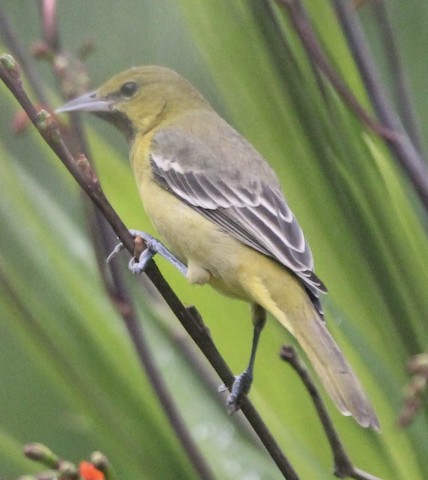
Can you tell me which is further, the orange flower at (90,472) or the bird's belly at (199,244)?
the bird's belly at (199,244)

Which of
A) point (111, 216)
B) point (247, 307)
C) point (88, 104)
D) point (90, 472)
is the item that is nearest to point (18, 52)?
point (88, 104)

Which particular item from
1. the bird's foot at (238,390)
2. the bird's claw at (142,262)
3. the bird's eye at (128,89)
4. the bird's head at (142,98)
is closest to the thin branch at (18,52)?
the bird's head at (142,98)

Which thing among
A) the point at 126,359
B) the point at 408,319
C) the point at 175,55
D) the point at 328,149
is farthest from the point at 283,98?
the point at 175,55

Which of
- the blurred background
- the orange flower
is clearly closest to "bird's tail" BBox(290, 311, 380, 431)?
the blurred background

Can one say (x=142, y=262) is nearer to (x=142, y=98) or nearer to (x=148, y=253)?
(x=148, y=253)

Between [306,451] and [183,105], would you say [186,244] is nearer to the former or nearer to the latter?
[306,451]

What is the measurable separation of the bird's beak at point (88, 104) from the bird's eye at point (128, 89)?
61 millimetres

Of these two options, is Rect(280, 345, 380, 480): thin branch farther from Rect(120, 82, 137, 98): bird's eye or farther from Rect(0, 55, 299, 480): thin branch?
Rect(120, 82, 137, 98): bird's eye

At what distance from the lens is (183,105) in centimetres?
284

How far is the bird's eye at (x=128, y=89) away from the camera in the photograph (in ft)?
8.90

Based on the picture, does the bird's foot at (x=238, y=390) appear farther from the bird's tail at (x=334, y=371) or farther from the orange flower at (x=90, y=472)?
the orange flower at (x=90, y=472)

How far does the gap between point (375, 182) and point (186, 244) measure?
42 cm

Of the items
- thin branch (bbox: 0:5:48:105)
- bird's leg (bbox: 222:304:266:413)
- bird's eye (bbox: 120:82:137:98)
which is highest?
thin branch (bbox: 0:5:48:105)

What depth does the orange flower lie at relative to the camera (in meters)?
1.44
